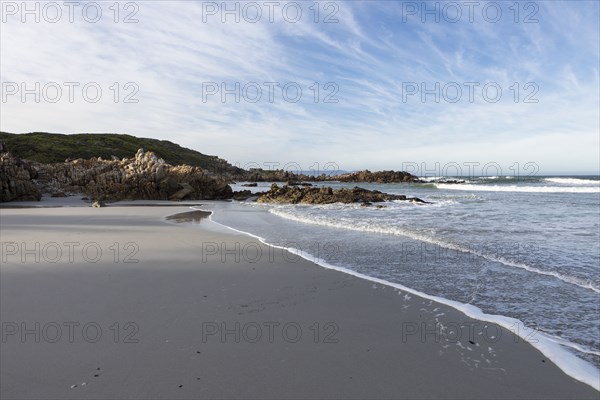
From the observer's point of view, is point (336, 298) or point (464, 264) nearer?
point (336, 298)

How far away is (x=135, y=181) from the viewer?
21.8m

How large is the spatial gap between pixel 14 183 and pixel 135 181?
5499mm

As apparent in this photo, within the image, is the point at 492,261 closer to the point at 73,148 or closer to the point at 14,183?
the point at 14,183

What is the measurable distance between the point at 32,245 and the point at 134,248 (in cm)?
194

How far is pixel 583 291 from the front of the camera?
4.80 meters

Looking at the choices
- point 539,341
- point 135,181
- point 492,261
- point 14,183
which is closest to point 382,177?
point 135,181

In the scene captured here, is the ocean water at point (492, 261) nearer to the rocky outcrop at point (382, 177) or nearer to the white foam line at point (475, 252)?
the white foam line at point (475, 252)

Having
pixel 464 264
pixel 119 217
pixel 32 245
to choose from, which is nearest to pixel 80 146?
pixel 119 217

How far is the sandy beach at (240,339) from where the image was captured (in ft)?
8.55

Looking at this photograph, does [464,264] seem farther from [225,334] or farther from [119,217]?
[119,217]

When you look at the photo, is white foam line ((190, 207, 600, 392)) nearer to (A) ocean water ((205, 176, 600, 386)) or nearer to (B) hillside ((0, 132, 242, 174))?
(A) ocean water ((205, 176, 600, 386))

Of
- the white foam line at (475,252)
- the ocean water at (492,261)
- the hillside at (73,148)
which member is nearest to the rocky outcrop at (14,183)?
the ocean water at (492,261)

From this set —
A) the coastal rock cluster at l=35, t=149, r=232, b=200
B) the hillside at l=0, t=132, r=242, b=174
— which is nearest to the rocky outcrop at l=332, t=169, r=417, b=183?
the hillside at l=0, t=132, r=242, b=174

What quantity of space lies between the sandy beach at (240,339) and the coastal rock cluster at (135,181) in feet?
54.5
